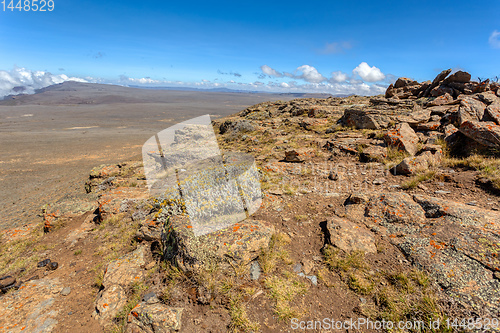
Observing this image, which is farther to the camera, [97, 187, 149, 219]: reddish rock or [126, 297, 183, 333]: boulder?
[97, 187, 149, 219]: reddish rock

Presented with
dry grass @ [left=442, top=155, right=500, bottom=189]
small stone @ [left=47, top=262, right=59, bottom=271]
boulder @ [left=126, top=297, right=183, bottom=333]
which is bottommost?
small stone @ [left=47, top=262, right=59, bottom=271]

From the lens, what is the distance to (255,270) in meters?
4.15

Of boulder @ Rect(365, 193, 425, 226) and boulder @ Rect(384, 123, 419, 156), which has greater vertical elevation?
boulder @ Rect(384, 123, 419, 156)

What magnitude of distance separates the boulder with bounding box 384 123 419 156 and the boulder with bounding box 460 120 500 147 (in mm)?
1477

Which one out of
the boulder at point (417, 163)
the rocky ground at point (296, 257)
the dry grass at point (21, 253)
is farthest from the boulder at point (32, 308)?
the boulder at point (417, 163)

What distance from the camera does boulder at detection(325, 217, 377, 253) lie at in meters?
4.31

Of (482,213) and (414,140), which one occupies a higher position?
(414,140)

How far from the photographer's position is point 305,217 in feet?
18.6

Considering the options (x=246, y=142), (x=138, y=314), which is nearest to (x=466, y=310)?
(x=138, y=314)

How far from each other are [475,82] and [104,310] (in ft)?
74.2

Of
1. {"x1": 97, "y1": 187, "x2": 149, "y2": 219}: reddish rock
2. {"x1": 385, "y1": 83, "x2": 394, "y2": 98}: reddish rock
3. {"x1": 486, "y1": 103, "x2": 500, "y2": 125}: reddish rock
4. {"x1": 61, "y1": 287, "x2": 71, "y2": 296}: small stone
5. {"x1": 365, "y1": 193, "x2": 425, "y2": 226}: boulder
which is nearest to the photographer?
{"x1": 61, "y1": 287, "x2": 71, "y2": 296}: small stone

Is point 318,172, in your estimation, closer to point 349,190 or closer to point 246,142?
point 349,190

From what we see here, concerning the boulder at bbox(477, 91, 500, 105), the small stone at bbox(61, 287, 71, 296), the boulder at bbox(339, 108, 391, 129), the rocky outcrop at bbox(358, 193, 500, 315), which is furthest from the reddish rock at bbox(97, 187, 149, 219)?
the boulder at bbox(477, 91, 500, 105)

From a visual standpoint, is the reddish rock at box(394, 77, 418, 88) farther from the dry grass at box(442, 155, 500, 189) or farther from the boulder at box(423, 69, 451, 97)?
the dry grass at box(442, 155, 500, 189)
